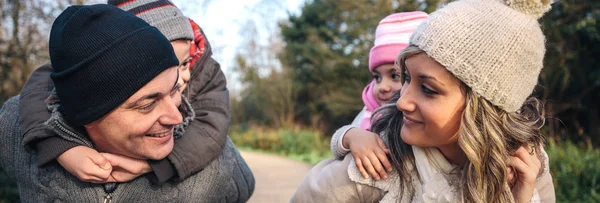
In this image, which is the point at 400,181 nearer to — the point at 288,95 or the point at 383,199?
the point at 383,199

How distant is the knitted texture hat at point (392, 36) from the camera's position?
9.54 ft

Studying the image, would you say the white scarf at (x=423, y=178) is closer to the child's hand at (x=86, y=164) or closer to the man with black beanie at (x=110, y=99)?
the man with black beanie at (x=110, y=99)

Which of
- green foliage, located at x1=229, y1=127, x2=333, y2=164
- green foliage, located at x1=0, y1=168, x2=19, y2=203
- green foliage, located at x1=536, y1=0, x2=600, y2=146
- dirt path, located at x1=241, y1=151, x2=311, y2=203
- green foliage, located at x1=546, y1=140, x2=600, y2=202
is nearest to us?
green foliage, located at x1=0, y1=168, x2=19, y2=203

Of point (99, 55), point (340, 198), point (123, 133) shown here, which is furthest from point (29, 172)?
point (340, 198)

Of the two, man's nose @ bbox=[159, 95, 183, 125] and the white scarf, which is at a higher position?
man's nose @ bbox=[159, 95, 183, 125]

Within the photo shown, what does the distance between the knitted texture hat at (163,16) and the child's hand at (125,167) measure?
0.58 m

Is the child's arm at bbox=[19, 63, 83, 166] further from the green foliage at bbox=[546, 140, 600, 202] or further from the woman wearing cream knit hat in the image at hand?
the green foliage at bbox=[546, 140, 600, 202]

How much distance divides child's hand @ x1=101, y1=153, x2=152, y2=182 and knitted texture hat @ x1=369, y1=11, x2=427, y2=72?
1.59 metres

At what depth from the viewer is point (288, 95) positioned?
18609 mm

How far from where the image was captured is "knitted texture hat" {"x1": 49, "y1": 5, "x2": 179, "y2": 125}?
171cm

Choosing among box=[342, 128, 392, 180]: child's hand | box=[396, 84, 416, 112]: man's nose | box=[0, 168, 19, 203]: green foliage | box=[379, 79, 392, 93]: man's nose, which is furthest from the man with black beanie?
box=[0, 168, 19, 203]: green foliage

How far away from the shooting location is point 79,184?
1.98 meters

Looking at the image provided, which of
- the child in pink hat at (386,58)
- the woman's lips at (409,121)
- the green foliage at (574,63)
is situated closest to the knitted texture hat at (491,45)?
the woman's lips at (409,121)

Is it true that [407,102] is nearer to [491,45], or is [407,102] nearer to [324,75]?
[491,45]
